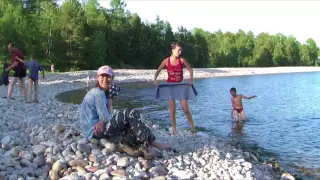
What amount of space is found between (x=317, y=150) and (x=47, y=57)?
5070 cm

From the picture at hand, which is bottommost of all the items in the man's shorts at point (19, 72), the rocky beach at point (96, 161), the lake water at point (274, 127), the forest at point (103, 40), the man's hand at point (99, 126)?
the lake water at point (274, 127)

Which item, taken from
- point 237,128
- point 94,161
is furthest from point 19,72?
point 94,161

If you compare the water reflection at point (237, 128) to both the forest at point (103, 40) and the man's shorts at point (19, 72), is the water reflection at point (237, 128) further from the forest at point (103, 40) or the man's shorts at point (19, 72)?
the forest at point (103, 40)

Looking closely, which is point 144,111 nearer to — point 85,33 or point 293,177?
point 293,177

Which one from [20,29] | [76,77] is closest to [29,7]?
[20,29]

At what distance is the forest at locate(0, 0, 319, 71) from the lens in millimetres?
52203

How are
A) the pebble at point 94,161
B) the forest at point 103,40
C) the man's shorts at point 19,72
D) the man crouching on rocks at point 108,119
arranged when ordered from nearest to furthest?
the pebble at point 94,161 → the man crouching on rocks at point 108,119 → the man's shorts at point 19,72 → the forest at point 103,40

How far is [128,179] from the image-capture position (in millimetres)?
5035

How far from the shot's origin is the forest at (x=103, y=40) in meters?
52.2

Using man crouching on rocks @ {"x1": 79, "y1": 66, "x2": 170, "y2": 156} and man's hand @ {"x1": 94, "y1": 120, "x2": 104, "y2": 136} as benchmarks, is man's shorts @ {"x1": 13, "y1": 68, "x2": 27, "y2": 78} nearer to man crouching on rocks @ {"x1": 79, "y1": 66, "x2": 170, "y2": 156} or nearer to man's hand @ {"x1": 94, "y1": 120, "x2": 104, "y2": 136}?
man crouching on rocks @ {"x1": 79, "y1": 66, "x2": 170, "y2": 156}

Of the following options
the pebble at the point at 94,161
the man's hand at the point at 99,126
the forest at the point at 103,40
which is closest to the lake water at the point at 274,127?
the pebble at the point at 94,161

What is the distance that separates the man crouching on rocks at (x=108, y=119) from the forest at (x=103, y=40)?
41.5 m

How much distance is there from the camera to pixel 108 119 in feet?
19.6

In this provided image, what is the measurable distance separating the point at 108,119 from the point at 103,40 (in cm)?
5767
